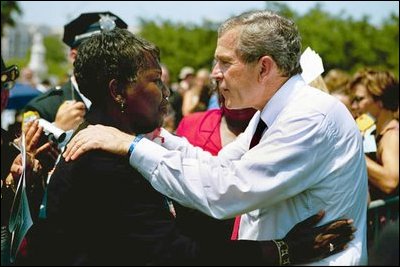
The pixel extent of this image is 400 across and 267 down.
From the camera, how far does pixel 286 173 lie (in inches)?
88.3

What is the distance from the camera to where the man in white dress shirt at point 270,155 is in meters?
2.25

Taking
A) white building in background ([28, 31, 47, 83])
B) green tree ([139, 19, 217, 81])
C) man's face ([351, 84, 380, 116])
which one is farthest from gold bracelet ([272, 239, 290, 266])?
green tree ([139, 19, 217, 81])

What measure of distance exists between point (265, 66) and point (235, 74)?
0.13 m

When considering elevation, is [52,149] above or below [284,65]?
below

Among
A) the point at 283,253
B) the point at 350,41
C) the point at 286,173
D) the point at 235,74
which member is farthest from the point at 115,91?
the point at 350,41

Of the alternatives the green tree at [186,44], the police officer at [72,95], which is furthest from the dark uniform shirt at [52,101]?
the green tree at [186,44]

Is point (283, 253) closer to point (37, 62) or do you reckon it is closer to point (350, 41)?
point (350, 41)

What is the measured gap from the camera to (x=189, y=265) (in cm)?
220

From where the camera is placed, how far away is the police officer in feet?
13.3

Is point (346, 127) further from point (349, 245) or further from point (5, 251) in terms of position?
point (5, 251)

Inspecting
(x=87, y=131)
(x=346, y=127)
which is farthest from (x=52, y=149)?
(x=346, y=127)

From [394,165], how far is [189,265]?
3221 mm

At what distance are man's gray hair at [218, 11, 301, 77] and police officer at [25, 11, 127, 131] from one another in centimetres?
175

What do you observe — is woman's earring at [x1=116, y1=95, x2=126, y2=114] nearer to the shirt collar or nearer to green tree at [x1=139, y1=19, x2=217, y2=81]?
the shirt collar
